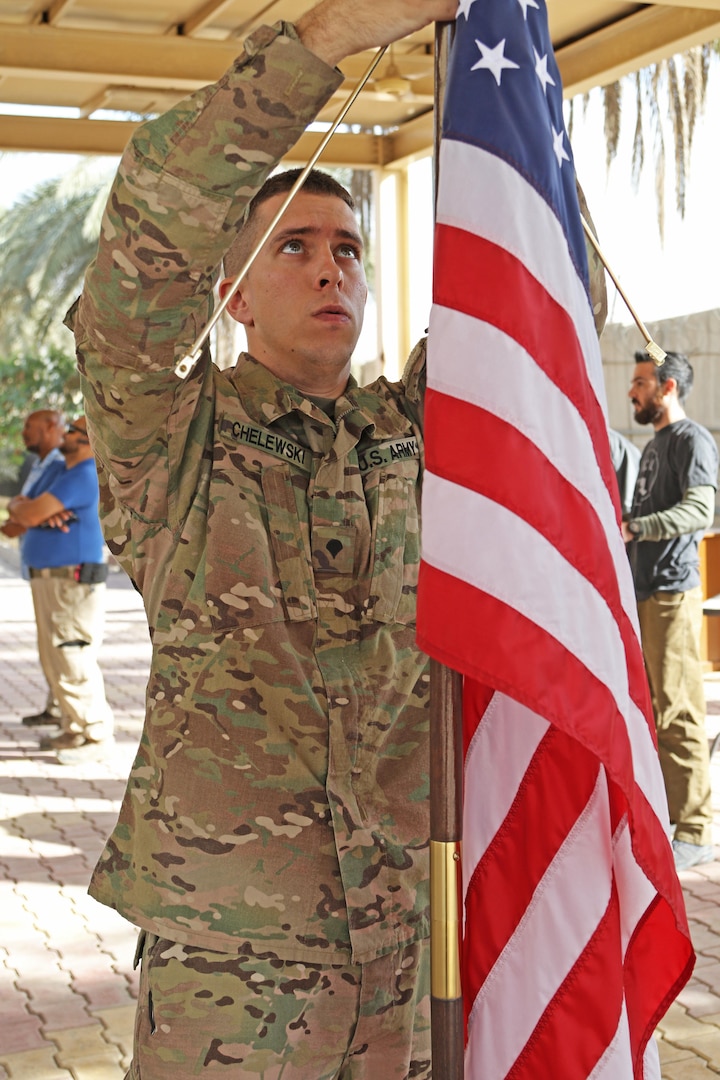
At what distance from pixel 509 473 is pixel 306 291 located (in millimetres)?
587

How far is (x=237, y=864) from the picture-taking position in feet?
6.21

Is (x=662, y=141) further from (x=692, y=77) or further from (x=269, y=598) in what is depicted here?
(x=269, y=598)

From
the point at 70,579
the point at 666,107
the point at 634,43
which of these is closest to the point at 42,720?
the point at 70,579

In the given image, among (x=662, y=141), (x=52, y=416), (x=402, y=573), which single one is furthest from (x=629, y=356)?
(x=402, y=573)

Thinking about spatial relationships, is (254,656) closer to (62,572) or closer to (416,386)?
(416,386)

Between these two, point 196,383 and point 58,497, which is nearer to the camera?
point 196,383

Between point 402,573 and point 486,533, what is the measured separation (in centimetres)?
38

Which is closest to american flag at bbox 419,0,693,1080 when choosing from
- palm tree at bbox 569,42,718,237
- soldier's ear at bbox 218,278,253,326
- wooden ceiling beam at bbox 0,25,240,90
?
soldier's ear at bbox 218,278,253,326

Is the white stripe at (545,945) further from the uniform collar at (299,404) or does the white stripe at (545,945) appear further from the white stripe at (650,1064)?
the uniform collar at (299,404)

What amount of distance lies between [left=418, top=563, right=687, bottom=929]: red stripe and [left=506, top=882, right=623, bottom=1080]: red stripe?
0.26 metres

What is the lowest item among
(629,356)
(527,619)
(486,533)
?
(527,619)

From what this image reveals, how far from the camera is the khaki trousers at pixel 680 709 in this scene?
219 inches

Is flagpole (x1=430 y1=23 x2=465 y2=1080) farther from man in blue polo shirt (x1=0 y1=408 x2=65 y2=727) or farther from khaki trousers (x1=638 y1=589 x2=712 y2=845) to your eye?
man in blue polo shirt (x1=0 y1=408 x2=65 y2=727)

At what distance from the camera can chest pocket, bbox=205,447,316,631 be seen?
1.94 meters
